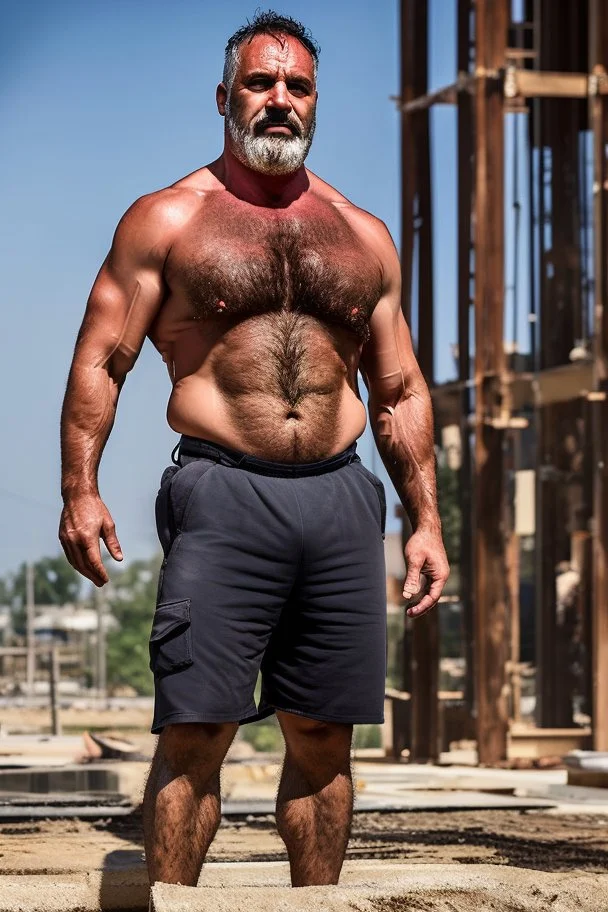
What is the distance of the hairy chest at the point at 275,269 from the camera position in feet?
13.0

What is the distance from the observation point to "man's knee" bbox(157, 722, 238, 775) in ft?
12.4

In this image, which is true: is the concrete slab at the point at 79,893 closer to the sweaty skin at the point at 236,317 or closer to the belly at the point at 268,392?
the sweaty skin at the point at 236,317

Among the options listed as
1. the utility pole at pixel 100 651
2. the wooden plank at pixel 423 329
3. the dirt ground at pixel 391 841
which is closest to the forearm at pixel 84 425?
the dirt ground at pixel 391 841

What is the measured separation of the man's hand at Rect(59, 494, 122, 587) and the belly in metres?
0.28

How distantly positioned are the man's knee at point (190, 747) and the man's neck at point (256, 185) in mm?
1200

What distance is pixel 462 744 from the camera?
12633mm

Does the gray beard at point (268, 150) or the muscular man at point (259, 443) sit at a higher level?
the gray beard at point (268, 150)

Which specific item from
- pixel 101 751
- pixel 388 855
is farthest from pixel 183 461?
pixel 101 751

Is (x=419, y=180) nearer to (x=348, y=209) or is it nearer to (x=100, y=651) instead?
(x=348, y=209)

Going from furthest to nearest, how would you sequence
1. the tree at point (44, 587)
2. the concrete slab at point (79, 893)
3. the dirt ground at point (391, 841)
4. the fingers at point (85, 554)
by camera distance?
the tree at point (44, 587) → the dirt ground at point (391, 841) → the fingers at point (85, 554) → the concrete slab at point (79, 893)

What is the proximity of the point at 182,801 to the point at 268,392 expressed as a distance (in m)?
0.91

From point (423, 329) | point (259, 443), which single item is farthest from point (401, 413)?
point (423, 329)

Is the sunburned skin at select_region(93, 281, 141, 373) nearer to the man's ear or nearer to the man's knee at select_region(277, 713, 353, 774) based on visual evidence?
the man's ear

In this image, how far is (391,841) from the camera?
238 inches
